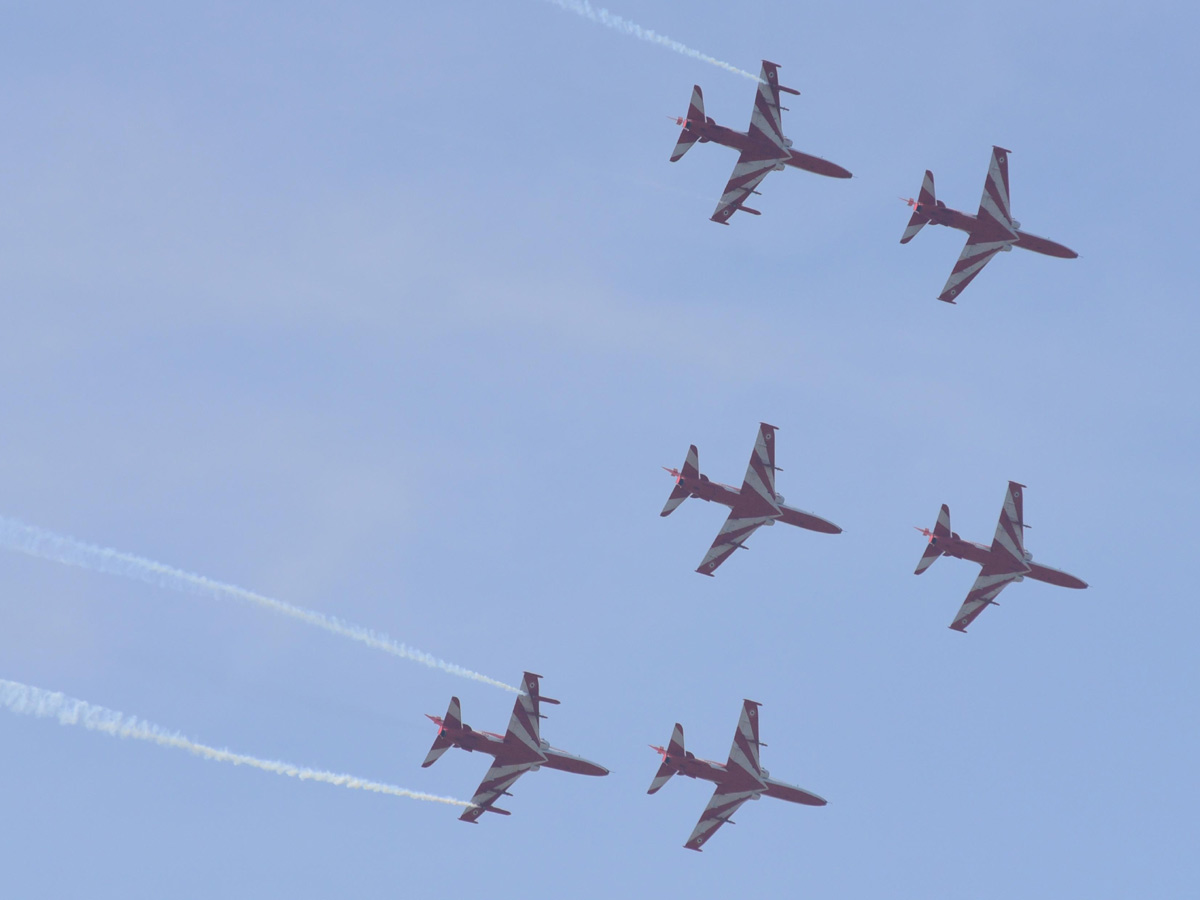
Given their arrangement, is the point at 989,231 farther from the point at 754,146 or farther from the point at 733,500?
the point at 733,500

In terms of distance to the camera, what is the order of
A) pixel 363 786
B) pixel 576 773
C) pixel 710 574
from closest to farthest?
pixel 363 786, pixel 576 773, pixel 710 574

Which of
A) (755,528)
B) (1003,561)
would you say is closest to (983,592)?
(1003,561)

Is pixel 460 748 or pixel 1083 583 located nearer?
pixel 460 748

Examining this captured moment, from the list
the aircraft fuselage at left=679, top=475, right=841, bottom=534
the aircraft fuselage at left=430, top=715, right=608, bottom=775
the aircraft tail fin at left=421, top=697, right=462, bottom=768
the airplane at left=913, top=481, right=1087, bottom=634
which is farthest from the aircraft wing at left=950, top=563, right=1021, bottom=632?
the aircraft tail fin at left=421, top=697, right=462, bottom=768

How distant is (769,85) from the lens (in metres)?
100

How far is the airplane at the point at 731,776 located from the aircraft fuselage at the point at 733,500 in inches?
478

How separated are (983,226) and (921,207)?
5248 millimetres

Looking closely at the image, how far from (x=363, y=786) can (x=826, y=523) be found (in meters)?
34.4

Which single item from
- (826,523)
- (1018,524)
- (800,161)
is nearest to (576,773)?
(826,523)

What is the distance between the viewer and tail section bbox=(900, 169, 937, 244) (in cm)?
10244

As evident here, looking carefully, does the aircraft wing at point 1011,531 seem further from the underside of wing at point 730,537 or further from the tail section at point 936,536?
the underside of wing at point 730,537

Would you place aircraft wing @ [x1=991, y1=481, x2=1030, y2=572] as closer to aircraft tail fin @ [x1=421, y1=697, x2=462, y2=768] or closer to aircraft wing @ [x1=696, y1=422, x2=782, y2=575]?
aircraft wing @ [x1=696, y1=422, x2=782, y2=575]

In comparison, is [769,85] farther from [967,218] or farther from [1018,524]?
[1018,524]

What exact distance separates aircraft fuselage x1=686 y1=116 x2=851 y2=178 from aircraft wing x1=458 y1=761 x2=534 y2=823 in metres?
40.3
